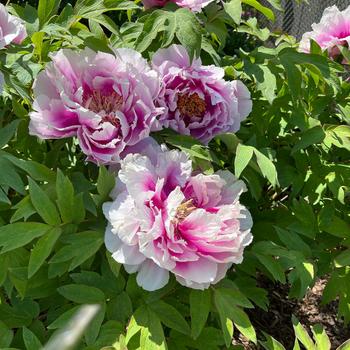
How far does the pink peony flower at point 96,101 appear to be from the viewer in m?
0.98

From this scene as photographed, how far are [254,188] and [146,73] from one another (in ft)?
1.12

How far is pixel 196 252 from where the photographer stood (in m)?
0.91

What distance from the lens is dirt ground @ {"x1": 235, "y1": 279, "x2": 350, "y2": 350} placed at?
2.09 m

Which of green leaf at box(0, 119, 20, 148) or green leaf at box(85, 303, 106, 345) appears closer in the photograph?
green leaf at box(85, 303, 106, 345)

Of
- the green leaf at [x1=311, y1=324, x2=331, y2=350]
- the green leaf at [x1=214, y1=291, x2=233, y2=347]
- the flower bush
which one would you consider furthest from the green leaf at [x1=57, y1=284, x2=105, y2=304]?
the green leaf at [x1=311, y1=324, x2=331, y2=350]

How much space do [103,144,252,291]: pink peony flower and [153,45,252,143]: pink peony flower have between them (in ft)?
A: 0.46

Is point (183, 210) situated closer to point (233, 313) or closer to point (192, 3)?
point (233, 313)

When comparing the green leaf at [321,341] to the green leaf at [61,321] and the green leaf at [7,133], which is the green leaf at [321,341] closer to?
the green leaf at [61,321]

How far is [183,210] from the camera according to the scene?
954 mm

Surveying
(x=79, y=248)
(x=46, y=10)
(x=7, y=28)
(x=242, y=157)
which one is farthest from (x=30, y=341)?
(x=46, y=10)

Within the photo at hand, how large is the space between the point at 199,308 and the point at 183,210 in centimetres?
17

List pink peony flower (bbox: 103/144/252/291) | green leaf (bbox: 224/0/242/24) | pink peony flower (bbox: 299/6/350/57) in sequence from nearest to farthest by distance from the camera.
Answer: pink peony flower (bbox: 103/144/252/291), green leaf (bbox: 224/0/242/24), pink peony flower (bbox: 299/6/350/57)

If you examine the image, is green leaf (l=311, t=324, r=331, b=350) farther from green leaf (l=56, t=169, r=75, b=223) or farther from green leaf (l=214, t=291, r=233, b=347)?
green leaf (l=56, t=169, r=75, b=223)

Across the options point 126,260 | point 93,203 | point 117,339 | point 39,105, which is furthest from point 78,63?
point 117,339
